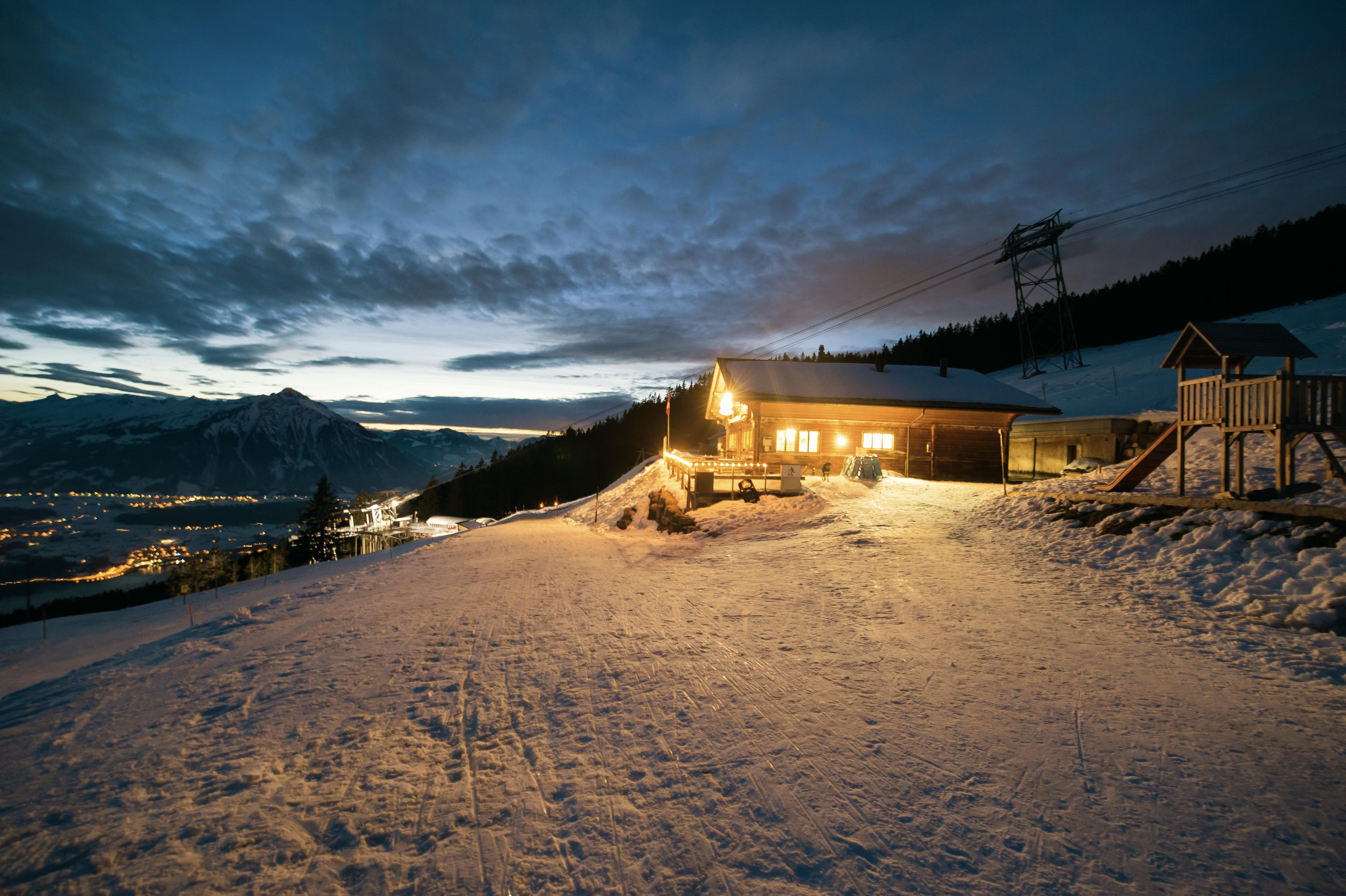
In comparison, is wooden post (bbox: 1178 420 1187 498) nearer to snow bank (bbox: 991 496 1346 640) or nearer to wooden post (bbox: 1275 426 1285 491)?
snow bank (bbox: 991 496 1346 640)

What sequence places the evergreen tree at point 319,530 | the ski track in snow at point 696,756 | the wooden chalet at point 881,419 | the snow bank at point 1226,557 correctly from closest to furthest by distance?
the ski track in snow at point 696,756, the snow bank at point 1226,557, the wooden chalet at point 881,419, the evergreen tree at point 319,530

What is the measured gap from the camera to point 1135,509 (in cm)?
1124

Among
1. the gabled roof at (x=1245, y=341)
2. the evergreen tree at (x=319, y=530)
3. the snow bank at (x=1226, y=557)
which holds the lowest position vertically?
the evergreen tree at (x=319, y=530)

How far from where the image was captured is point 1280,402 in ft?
33.2

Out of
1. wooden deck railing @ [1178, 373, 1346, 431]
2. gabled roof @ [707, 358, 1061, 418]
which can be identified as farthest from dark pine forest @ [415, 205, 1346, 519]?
wooden deck railing @ [1178, 373, 1346, 431]

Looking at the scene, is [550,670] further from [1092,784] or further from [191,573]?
[191,573]

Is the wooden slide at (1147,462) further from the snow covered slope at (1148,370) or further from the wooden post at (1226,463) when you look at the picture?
the snow covered slope at (1148,370)

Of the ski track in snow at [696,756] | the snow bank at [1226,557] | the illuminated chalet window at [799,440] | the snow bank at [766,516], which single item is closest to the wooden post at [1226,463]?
the snow bank at [1226,557]

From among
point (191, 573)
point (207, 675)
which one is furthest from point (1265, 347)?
point (191, 573)

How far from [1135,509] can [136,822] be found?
15481 mm

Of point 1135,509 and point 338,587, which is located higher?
point 1135,509

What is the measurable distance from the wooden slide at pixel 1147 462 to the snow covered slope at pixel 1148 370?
1175cm

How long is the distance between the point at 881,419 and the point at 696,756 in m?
26.2

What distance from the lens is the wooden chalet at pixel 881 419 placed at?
26891mm
